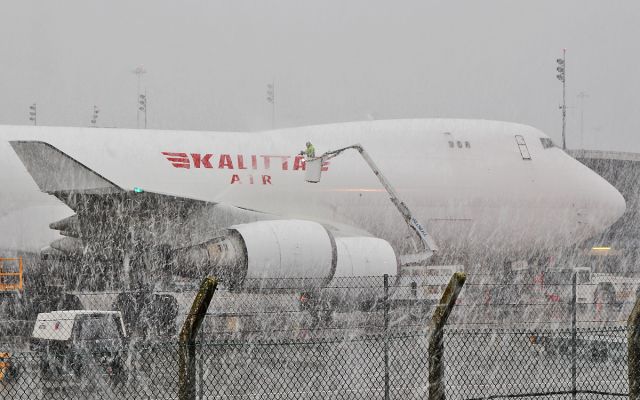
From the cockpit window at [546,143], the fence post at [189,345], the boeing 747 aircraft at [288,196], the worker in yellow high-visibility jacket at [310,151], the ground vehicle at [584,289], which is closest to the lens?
the fence post at [189,345]

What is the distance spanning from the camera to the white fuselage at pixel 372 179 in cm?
1636

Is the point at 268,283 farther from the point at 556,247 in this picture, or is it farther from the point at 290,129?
the point at 556,247

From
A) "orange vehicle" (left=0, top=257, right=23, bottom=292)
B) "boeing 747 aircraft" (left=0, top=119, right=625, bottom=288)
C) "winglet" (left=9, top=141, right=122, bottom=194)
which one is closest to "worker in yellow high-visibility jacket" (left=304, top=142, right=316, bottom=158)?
"boeing 747 aircraft" (left=0, top=119, right=625, bottom=288)

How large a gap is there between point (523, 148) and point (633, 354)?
476 inches

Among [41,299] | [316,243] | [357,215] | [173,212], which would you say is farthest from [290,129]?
[41,299]

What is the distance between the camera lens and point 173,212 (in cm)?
1597

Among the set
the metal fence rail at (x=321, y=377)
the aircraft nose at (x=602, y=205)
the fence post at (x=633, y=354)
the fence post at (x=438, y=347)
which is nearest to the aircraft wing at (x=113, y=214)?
the metal fence rail at (x=321, y=377)

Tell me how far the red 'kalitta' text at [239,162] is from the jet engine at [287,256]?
2.42m

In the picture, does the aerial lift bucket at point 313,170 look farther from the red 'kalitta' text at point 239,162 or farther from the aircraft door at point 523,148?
the aircraft door at point 523,148

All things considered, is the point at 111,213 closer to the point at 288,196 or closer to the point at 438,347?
the point at 288,196

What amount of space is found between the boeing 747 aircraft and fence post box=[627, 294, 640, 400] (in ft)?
24.2

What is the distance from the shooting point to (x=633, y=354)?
6914 millimetres

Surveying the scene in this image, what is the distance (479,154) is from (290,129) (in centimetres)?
392

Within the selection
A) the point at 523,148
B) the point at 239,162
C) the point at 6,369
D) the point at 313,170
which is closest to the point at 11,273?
the point at 239,162
